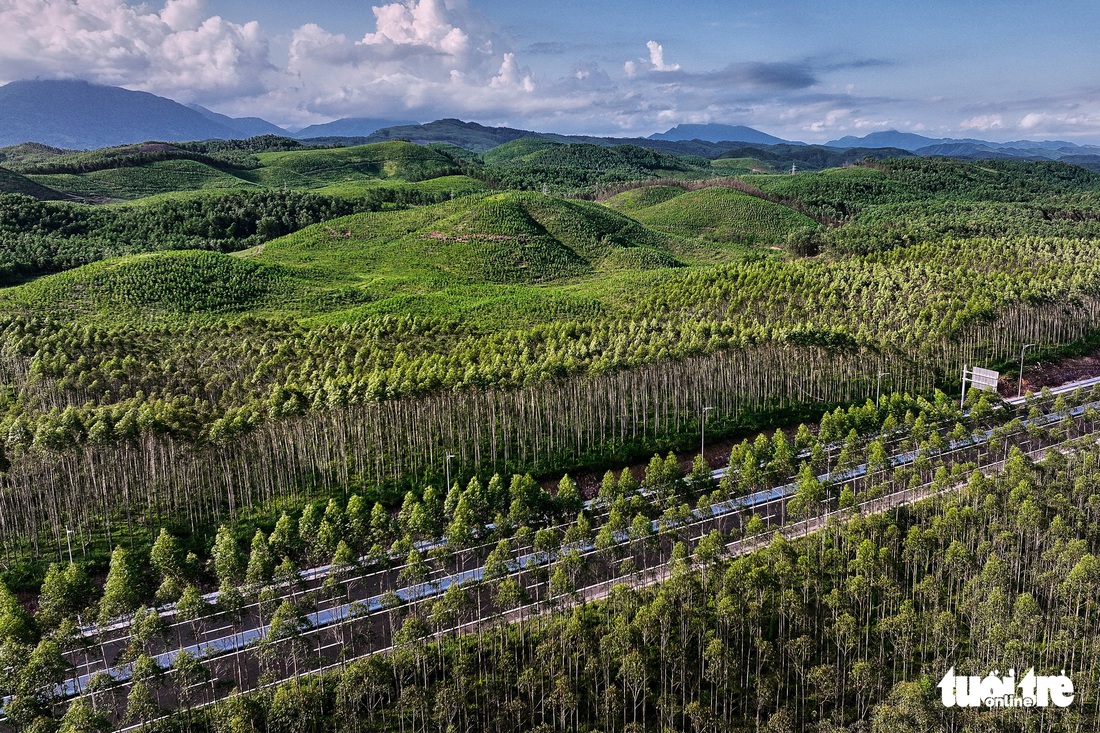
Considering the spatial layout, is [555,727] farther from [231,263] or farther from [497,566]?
[231,263]

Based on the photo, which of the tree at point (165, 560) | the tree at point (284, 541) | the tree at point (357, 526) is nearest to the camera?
the tree at point (165, 560)

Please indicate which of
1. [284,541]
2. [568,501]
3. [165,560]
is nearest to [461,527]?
[568,501]

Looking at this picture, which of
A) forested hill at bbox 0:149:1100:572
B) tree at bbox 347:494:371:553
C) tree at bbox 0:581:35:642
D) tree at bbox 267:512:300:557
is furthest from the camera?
forested hill at bbox 0:149:1100:572

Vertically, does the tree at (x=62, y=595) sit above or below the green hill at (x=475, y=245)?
below

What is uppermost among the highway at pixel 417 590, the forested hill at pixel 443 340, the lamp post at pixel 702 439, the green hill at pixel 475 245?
the green hill at pixel 475 245

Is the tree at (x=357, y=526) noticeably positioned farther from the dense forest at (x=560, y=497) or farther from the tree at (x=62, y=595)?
the tree at (x=62, y=595)

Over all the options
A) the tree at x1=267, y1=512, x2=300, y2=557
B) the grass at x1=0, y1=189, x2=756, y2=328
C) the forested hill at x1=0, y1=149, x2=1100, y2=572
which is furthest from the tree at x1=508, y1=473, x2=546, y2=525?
the grass at x1=0, y1=189, x2=756, y2=328

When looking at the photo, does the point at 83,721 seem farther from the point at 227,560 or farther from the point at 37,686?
the point at 227,560

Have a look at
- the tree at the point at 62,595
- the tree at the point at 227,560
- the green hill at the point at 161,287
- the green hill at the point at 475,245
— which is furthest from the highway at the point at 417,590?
the green hill at the point at 475,245

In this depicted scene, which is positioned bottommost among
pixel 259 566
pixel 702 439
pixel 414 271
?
pixel 702 439

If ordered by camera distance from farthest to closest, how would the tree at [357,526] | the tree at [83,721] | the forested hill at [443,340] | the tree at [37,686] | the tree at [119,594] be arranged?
1. the forested hill at [443,340]
2. the tree at [357,526]
3. the tree at [119,594]
4. the tree at [37,686]
5. the tree at [83,721]

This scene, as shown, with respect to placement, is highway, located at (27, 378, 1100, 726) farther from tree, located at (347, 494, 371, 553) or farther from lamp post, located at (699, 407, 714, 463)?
lamp post, located at (699, 407, 714, 463)

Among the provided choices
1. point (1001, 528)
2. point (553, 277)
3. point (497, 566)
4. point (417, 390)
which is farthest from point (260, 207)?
point (1001, 528)
